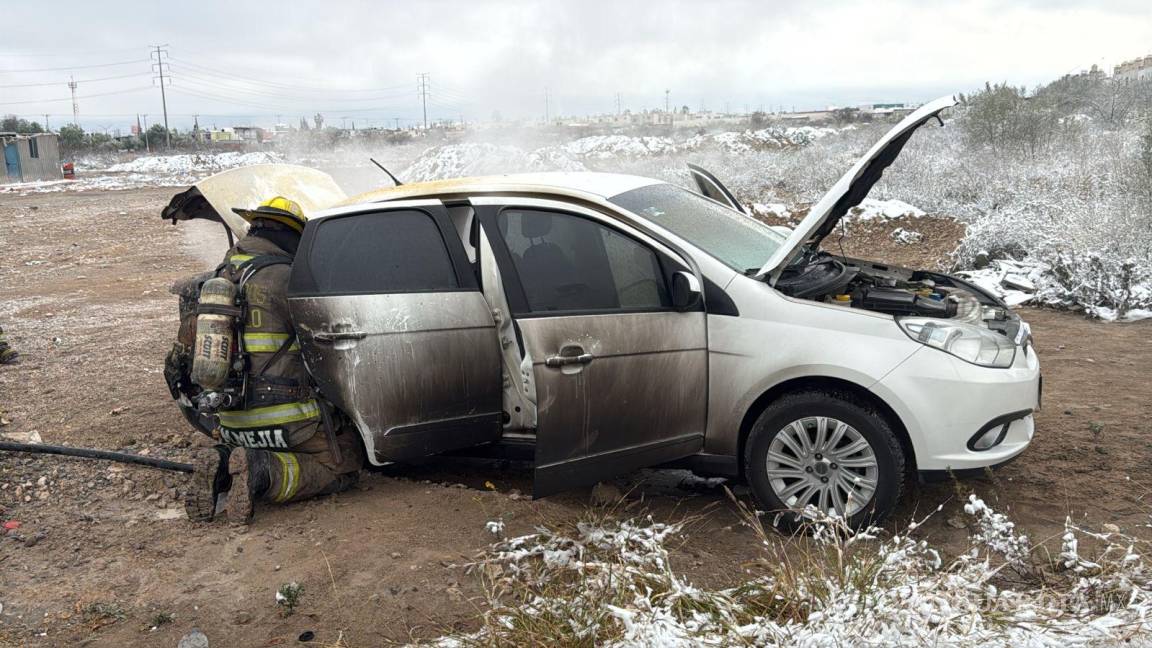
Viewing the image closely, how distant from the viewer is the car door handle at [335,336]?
450 cm

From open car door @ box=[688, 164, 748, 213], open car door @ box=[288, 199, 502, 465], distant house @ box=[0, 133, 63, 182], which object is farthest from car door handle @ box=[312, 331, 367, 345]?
distant house @ box=[0, 133, 63, 182]

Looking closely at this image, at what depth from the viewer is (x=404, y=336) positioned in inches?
177

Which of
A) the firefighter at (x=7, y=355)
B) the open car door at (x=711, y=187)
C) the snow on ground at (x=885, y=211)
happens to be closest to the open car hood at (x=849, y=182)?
the open car door at (x=711, y=187)

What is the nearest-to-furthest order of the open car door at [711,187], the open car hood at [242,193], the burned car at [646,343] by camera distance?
1. the burned car at [646,343]
2. the open car door at [711,187]
3. the open car hood at [242,193]

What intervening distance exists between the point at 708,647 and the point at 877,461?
153 cm

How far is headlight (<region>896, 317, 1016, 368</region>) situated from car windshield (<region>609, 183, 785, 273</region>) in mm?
839

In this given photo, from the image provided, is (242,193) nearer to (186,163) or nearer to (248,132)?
(186,163)

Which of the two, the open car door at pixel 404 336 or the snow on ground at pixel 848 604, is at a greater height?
the open car door at pixel 404 336

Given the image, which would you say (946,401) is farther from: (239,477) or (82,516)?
(82,516)

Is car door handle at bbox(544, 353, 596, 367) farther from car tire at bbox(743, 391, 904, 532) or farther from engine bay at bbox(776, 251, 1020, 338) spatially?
engine bay at bbox(776, 251, 1020, 338)

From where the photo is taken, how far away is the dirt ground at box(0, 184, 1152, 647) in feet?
11.9

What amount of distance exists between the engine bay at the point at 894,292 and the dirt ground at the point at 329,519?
0.93 meters

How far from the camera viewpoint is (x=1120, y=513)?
4.22 metres

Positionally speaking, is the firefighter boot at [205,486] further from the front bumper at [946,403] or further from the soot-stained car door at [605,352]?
the front bumper at [946,403]
